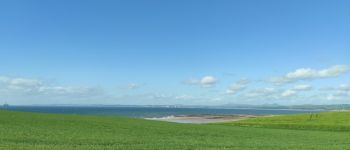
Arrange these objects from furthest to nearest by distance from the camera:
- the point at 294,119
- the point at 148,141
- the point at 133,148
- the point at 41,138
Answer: the point at 294,119 < the point at 148,141 < the point at 41,138 < the point at 133,148

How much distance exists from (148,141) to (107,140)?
103 inches

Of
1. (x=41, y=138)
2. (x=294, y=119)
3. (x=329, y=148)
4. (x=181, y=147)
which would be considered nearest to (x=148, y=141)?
(x=181, y=147)

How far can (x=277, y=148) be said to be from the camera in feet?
89.9

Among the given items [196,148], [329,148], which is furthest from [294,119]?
[196,148]

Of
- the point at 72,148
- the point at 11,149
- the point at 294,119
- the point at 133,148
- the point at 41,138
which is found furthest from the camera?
the point at 294,119

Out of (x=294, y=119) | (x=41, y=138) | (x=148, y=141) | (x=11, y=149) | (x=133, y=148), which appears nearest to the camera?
(x=11, y=149)

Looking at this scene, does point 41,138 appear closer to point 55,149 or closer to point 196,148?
point 55,149

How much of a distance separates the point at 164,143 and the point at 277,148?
267 inches

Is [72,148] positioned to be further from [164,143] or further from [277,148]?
[277,148]

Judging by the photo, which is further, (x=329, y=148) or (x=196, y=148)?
(x=329, y=148)

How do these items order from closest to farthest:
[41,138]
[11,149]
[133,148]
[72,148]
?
[11,149], [72,148], [133,148], [41,138]

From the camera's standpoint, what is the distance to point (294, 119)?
265 ft

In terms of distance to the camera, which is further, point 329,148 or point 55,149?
point 329,148

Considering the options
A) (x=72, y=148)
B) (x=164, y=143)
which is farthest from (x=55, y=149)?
(x=164, y=143)
